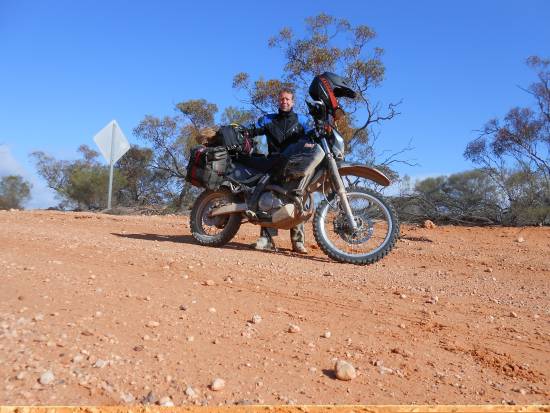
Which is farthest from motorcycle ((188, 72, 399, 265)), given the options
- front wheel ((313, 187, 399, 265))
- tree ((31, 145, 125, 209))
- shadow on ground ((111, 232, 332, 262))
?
tree ((31, 145, 125, 209))

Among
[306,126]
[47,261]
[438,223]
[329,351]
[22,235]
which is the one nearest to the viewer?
[329,351]

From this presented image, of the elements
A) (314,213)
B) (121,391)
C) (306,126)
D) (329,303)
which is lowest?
(121,391)

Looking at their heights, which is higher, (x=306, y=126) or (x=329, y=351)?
(x=306, y=126)

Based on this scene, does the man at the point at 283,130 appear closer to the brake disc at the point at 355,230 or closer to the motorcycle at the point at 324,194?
the motorcycle at the point at 324,194

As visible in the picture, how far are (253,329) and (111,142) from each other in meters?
11.5

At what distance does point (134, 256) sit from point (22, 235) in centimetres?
164

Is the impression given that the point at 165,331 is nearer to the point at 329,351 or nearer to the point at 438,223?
the point at 329,351

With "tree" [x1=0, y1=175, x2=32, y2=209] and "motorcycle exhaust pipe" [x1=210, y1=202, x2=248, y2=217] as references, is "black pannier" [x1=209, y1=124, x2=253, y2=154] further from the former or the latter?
"tree" [x1=0, y1=175, x2=32, y2=209]

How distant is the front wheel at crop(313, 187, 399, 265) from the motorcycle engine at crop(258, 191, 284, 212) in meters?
0.45

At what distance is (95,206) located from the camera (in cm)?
2089

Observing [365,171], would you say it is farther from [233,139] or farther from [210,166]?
[210,166]

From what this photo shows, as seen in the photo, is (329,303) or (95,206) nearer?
(329,303)

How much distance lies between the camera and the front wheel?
525 cm

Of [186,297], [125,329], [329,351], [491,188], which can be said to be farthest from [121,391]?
[491,188]
